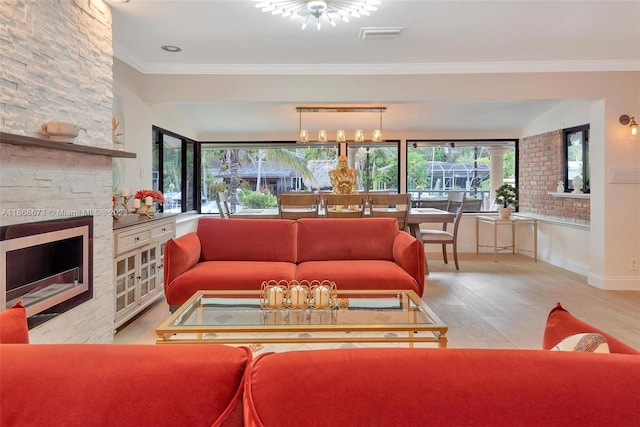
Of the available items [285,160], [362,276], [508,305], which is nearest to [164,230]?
[362,276]

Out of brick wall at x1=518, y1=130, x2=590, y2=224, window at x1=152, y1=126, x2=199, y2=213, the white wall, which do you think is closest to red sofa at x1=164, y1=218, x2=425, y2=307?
the white wall

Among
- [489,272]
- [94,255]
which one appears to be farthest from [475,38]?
[94,255]

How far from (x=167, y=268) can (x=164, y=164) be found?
287cm

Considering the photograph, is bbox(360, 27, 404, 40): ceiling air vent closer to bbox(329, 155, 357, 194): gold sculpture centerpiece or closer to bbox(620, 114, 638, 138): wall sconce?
bbox(329, 155, 357, 194): gold sculpture centerpiece

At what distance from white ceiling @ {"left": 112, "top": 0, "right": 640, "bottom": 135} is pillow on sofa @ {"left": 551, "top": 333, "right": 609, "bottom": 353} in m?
2.70

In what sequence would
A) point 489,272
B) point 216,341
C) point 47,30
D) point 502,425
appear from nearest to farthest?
point 502,425 → point 216,341 → point 47,30 → point 489,272

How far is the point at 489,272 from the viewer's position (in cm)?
512

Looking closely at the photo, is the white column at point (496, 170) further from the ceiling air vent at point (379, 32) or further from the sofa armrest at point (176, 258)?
the sofa armrest at point (176, 258)

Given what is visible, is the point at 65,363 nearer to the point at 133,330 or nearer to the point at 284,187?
the point at 133,330

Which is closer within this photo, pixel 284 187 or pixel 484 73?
pixel 484 73

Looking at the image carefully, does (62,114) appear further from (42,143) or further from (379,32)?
(379,32)

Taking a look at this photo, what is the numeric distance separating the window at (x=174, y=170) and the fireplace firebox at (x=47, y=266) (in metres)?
2.57

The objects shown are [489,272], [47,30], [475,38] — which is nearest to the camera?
[47,30]

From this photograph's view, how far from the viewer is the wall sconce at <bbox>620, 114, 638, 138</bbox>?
4.31 meters
